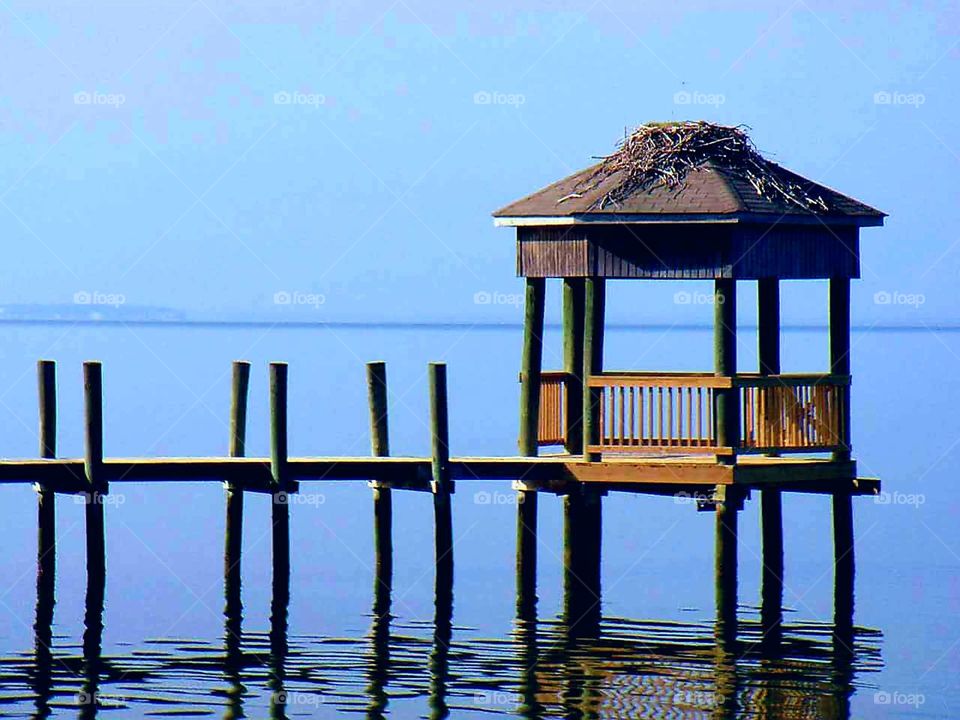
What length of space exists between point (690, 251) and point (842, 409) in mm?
2618

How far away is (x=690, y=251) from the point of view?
930 inches

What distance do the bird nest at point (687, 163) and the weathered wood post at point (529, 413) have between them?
161 cm

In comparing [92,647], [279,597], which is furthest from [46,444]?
[279,597]

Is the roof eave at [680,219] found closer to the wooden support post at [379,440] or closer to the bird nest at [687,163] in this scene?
the bird nest at [687,163]

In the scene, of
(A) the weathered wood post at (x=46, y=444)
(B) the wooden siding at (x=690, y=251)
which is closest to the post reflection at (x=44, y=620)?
(A) the weathered wood post at (x=46, y=444)

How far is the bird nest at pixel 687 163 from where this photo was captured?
949 inches

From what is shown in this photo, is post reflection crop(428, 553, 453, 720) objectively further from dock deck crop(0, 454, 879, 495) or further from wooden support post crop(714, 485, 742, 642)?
wooden support post crop(714, 485, 742, 642)

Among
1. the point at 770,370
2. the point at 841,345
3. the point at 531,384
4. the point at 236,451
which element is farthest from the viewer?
the point at 236,451

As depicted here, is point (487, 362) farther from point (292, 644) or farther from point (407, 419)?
point (292, 644)

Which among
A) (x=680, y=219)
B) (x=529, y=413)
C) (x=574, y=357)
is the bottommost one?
(x=529, y=413)

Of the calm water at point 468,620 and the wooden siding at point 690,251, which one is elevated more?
the wooden siding at point 690,251

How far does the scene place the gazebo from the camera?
23.2m

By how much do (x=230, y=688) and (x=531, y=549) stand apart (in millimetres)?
5490

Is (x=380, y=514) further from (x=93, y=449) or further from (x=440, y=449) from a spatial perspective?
(x=93, y=449)
